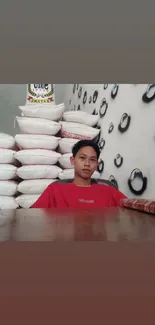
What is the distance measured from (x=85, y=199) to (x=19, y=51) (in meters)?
1.47

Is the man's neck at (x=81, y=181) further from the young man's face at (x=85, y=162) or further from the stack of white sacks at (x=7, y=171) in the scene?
the stack of white sacks at (x=7, y=171)

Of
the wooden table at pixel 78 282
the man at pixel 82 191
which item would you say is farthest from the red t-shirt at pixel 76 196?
the wooden table at pixel 78 282

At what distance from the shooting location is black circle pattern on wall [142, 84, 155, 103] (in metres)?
1.78

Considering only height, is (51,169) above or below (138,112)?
below

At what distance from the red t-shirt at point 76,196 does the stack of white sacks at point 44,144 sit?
52cm

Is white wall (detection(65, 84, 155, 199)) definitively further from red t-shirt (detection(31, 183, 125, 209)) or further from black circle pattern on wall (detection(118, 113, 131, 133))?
red t-shirt (detection(31, 183, 125, 209))

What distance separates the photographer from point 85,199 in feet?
5.63

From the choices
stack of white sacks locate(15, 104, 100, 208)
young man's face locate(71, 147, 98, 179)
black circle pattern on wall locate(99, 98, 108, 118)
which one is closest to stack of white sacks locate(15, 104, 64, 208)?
stack of white sacks locate(15, 104, 100, 208)

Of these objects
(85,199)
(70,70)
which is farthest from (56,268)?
(85,199)

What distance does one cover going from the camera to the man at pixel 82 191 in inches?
66.7

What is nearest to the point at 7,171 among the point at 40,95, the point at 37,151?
the point at 37,151

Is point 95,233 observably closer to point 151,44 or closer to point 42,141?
point 151,44

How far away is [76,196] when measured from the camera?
172cm

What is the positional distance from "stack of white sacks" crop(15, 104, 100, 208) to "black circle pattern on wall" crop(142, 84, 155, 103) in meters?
0.61
